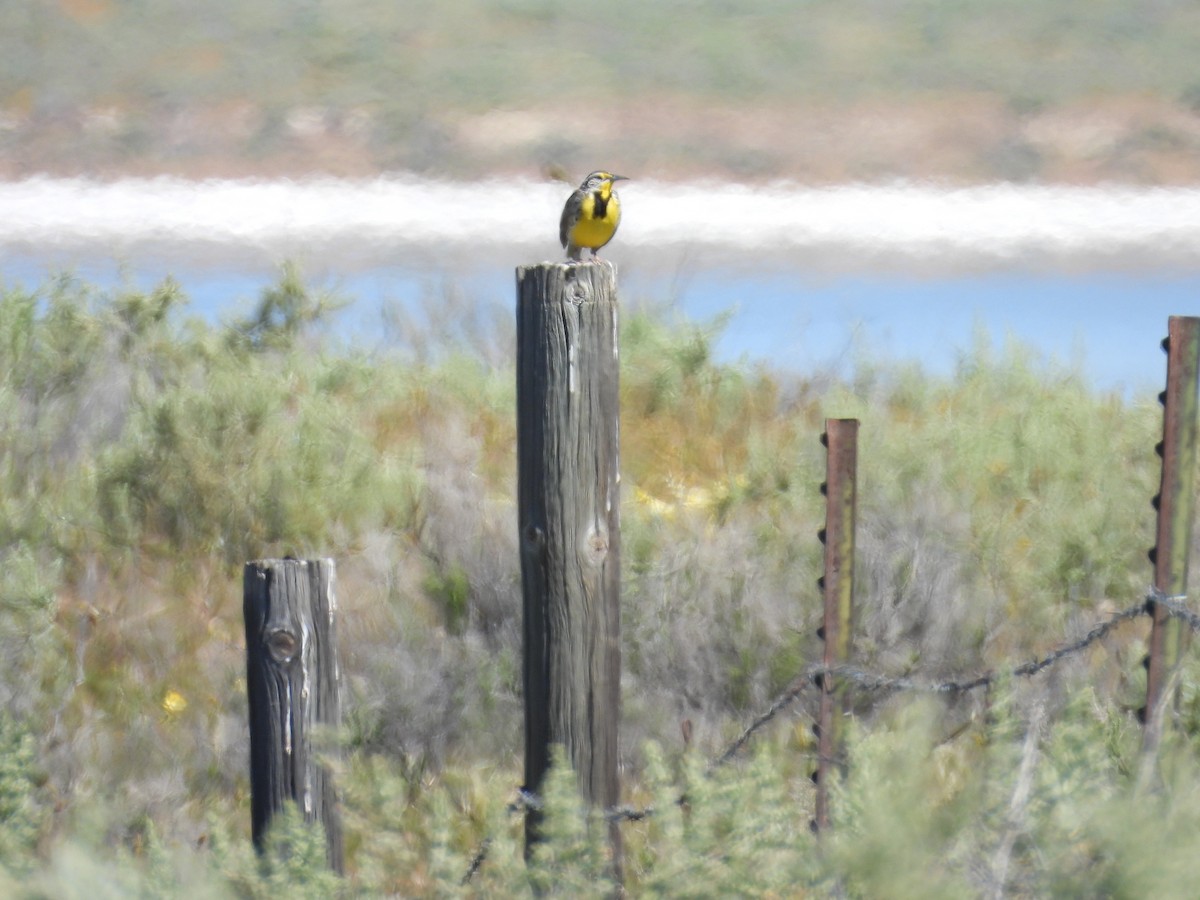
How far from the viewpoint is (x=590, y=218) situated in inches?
239

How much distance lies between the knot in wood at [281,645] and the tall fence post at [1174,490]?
7.70ft

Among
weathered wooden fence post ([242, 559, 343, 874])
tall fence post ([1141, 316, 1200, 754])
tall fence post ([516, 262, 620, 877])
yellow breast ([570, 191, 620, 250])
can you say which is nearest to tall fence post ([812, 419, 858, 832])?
tall fence post ([516, 262, 620, 877])

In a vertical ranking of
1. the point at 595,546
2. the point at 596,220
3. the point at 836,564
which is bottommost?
the point at 836,564

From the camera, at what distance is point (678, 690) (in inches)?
225

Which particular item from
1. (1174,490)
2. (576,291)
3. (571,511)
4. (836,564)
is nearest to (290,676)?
(571,511)

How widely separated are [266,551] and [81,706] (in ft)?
5.22

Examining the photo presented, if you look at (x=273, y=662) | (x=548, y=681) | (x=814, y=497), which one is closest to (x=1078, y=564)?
(x=814, y=497)

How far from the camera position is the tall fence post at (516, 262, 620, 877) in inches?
131

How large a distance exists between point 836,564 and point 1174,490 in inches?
38.3

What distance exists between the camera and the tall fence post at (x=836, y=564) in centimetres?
379

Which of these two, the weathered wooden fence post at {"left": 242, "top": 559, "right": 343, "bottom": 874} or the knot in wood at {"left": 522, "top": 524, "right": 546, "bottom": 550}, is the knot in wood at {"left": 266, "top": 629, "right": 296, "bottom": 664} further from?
the knot in wood at {"left": 522, "top": 524, "right": 546, "bottom": 550}

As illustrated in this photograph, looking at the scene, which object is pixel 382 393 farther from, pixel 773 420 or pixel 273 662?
pixel 273 662

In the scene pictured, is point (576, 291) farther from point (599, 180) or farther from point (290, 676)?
point (599, 180)

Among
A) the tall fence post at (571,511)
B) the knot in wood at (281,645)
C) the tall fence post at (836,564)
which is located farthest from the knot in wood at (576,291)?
the knot in wood at (281,645)
